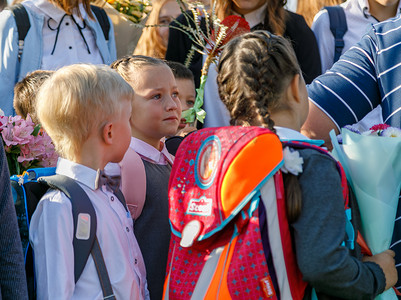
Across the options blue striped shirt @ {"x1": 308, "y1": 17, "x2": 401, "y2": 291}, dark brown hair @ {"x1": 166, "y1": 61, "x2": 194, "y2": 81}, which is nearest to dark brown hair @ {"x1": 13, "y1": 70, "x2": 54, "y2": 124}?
dark brown hair @ {"x1": 166, "y1": 61, "x2": 194, "y2": 81}

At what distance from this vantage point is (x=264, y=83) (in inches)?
93.7

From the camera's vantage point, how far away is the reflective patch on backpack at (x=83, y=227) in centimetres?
239

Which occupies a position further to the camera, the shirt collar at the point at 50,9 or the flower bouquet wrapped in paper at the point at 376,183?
the shirt collar at the point at 50,9

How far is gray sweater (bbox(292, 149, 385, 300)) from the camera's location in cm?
212

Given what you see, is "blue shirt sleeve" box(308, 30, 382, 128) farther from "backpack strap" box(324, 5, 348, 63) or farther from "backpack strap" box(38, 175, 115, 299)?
"backpack strap" box(324, 5, 348, 63)

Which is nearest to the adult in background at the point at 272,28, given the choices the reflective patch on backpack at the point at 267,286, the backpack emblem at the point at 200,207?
the backpack emblem at the point at 200,207

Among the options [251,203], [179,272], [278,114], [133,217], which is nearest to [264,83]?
[278,114]

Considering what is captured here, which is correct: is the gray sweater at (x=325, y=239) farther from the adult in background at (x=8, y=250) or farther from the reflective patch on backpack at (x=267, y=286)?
the adult in background at (x=8, y=250)

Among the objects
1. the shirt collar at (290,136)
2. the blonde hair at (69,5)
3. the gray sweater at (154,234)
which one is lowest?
the gray sweater at (154,234)

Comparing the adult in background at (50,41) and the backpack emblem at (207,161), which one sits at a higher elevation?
the backpack emblem at (207,161)

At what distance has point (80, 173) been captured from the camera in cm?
256

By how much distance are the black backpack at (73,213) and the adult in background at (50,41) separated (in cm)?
216

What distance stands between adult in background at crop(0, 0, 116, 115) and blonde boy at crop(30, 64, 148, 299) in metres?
2.04

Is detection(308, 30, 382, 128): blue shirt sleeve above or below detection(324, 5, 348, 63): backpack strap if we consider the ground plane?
above
